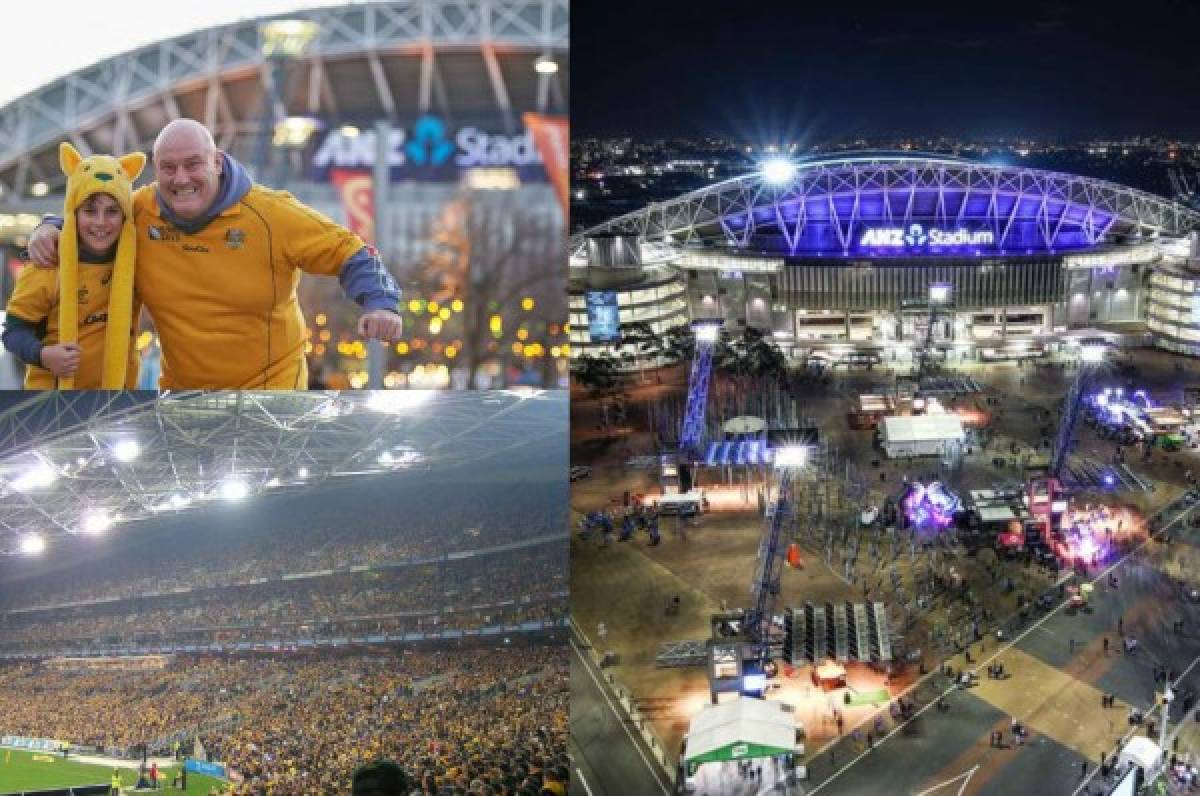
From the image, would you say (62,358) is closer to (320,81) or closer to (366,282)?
(366,282)

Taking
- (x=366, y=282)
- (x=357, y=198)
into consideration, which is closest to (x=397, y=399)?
(x=366, y=282)

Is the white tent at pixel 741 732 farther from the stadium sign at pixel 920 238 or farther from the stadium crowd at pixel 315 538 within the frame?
the stadium sign at pixel 920 238

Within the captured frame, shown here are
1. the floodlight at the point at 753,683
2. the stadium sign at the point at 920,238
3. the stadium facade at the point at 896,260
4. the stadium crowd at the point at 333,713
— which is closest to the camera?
the stadium crowd at the point at 333,713

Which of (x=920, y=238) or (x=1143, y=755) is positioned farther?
(x=920, y=238)

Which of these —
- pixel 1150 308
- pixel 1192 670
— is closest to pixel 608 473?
pixel 1192 670

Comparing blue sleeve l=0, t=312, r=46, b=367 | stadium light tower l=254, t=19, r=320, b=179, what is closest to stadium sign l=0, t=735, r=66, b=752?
blue sleeve l=0, t=312, r=46, b=367

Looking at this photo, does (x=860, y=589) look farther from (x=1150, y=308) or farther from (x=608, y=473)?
(x=1150, y=308)

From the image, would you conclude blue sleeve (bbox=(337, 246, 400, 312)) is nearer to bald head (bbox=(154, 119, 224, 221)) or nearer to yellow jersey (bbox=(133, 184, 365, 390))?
yellow jersey (bbox=(133, 184, 365, 390))

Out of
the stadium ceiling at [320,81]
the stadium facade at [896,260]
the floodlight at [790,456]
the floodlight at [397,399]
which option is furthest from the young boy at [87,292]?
the stadium facade at [896,260]

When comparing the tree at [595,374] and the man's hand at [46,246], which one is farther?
the tree at [595,374]
